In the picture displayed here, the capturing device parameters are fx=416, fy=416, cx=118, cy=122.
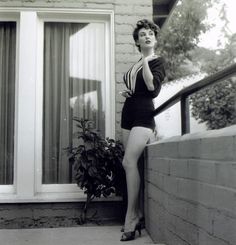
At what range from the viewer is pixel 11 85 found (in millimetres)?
4227

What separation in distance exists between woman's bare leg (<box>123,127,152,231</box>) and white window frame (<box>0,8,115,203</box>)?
75 centimetres

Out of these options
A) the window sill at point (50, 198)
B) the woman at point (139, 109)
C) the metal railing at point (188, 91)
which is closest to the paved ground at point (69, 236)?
the woman at point (139, 109)

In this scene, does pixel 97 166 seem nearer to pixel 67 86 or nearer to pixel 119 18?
pixel 67 86

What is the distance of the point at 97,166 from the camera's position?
12.0 ft

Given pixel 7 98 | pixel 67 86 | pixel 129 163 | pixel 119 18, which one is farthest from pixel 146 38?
pixel 7 98

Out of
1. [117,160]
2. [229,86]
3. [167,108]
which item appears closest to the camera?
[229,86]

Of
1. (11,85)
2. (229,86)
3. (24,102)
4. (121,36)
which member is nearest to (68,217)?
(24,102)

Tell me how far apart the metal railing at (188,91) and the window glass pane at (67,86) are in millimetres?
1168

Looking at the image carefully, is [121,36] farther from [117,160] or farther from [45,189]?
[45,189]

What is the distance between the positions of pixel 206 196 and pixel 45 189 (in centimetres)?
242

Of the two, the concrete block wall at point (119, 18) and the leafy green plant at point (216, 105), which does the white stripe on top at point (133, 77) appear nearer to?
the concrete block wall at point (119, 18)

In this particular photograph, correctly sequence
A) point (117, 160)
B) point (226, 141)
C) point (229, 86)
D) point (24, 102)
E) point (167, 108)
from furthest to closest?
1. point (24, 102)
2. point (117, 160)
3. point (167, 108)
4. point (229, 86)
5. point (226, 141)

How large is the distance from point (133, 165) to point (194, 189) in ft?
3.83

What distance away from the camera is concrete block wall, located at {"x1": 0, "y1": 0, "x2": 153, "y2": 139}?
4.12m
